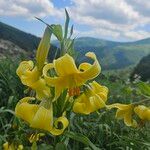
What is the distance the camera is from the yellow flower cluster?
1771 mm

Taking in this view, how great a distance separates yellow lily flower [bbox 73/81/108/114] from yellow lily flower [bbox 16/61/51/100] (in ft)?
0.47

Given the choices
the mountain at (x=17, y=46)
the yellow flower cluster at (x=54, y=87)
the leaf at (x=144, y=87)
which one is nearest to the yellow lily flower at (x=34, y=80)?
the yellow flower cluster at (x=54, y=87)

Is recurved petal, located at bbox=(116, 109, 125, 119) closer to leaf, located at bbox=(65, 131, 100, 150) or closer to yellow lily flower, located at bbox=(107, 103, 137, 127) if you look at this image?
yellow lily flower, located at bbox=(107, 103, 137, 127)

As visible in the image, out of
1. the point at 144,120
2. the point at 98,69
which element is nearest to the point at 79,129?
the point at 144,120

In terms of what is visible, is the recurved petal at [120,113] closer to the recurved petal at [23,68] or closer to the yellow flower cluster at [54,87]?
the yellow flower cluster at [54,87]

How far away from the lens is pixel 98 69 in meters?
1.80

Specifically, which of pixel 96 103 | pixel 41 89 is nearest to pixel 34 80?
pixel 41 89

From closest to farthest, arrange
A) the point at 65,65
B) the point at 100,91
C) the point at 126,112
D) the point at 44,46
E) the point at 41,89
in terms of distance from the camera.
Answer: the point at 65,65
the point at 44,46
the point at 41,89
the point at 100,91
the point at 126,112

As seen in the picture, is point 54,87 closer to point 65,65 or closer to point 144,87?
point 65,65

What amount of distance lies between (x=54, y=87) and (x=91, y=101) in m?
0.17

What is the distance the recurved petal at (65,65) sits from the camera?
1.65 m

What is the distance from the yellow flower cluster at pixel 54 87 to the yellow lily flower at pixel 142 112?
0.31 metres

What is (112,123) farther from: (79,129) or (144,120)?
(144,120)

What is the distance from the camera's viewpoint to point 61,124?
200 centimetres
